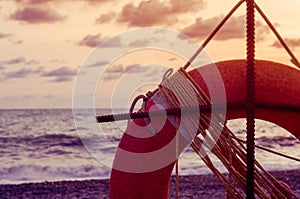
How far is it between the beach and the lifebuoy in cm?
536

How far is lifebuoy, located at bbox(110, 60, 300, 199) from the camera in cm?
301

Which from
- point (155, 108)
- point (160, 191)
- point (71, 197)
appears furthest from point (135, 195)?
point (71, 197)

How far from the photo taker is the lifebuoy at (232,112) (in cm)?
301

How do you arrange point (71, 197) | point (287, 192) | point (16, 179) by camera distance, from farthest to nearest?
point (16, 179)
point (71, 197)
point (287, 192)

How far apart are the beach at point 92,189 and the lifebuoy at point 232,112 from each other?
536 centimetres

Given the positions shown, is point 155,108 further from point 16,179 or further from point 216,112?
point 16,179

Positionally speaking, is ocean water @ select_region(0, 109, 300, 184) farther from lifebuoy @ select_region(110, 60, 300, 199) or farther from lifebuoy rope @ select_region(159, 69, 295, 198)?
lifebuoy rope @ select_region(159, 69, 295, 198)

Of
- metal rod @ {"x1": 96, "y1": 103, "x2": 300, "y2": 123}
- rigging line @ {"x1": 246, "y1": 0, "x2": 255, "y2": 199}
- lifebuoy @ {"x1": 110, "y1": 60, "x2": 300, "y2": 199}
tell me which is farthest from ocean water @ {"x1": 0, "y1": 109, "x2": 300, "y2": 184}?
rigging line @ {"x1": 246, "y1": 0, "x2": 255, "y2": 199}

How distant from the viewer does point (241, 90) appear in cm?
299

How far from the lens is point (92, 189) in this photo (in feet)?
30.3

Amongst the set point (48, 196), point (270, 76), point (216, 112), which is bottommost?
point (48, 196)

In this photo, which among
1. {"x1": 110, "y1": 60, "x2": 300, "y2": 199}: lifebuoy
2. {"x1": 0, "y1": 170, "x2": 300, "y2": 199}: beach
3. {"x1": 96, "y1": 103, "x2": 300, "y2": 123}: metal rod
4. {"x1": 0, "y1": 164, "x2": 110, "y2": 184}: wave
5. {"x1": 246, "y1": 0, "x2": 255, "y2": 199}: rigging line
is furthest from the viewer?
{"x1": 0, "y1": 164, "x2": 110, "y2": 184}: wave

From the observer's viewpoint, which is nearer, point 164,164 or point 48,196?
point 164,164

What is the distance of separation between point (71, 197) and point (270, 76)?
233 inches
